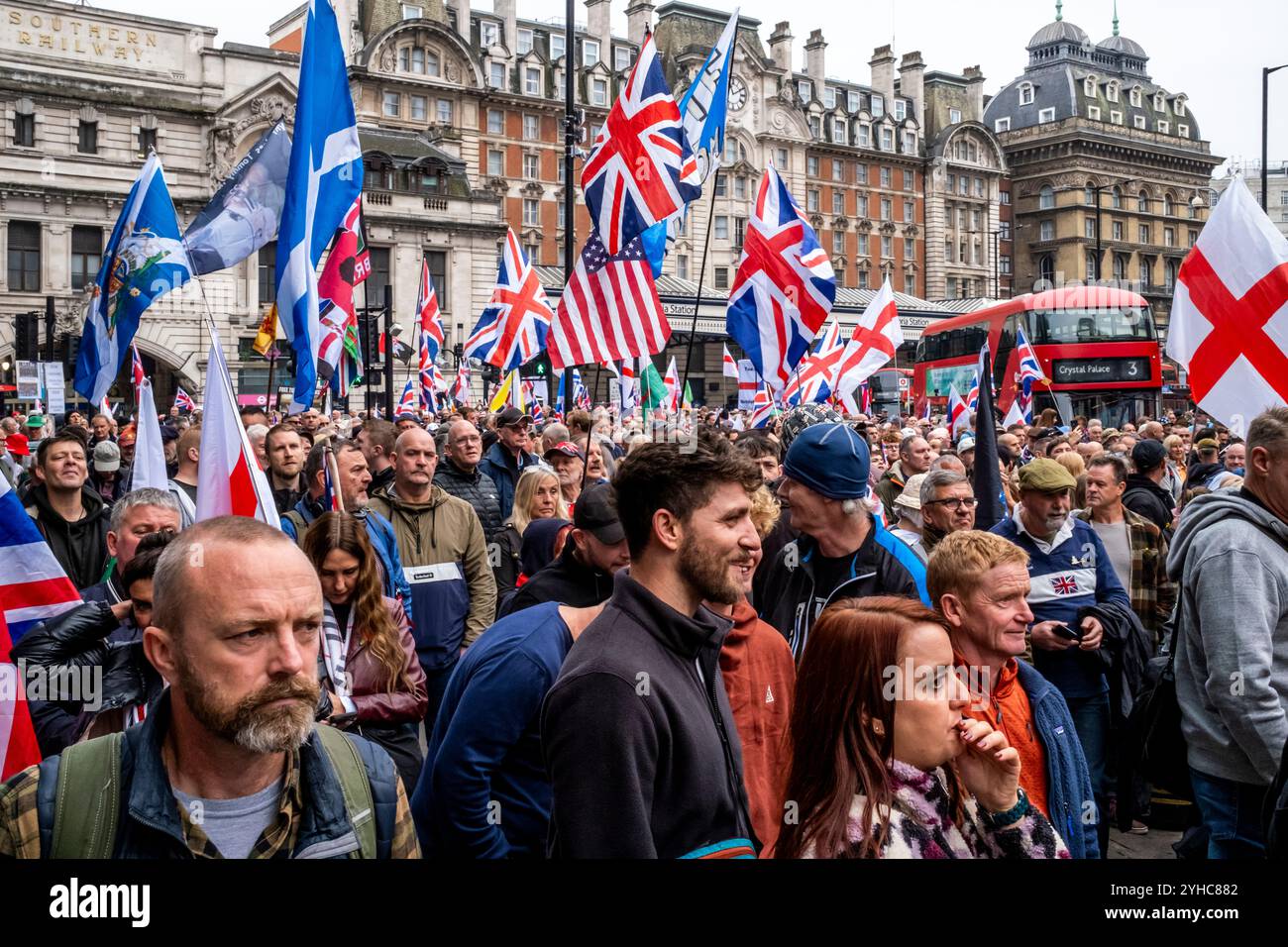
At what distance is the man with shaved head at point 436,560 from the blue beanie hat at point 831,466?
242cm

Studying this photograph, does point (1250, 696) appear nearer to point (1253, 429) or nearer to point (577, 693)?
point (1253, 429)

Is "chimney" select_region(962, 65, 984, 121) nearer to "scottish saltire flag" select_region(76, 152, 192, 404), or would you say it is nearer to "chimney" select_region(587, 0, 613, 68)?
"chimney" select_region(587, 0, 613, 68)

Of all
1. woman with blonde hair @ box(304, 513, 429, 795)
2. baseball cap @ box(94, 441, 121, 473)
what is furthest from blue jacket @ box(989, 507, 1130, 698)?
baseball cap @ box(94, 441, 121, 473)

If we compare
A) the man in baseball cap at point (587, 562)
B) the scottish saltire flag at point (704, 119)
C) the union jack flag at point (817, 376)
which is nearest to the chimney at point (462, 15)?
the union jack flag at point (817, 376)

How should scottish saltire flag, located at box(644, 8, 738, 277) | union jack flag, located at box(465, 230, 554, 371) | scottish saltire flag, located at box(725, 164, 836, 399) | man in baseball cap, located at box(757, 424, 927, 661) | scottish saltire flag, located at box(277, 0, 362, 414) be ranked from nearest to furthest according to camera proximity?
man in baseball cap, located at box(757, 424, 927, 661)
scottish saltire flag, located at box(277, 0, 362, 414)
scottish saltire flag, located at box(644, 8, 738, 277)
scottish saltire flag, located at box(725, 164, 836, 399)
union jack flag, located at box(465, 230, 554, 371)

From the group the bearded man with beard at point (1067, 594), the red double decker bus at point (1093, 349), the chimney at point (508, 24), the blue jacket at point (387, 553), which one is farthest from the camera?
the chimney at point (508, 24)

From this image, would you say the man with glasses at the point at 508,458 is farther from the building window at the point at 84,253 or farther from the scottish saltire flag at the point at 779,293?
the building window at the point at 84,253

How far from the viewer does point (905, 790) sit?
8.35 ft

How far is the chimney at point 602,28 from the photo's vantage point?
6347cm

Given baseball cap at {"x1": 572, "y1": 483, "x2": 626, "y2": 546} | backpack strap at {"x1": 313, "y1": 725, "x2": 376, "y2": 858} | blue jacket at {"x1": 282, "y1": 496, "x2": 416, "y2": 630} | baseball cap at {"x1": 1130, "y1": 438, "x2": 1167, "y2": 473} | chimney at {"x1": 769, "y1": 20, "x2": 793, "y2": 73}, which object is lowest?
backpack strap at {"x1": 313, "y1": 725, "x2": 376, "y2": 858}

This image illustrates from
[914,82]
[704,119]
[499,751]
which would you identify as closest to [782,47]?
[914,82]

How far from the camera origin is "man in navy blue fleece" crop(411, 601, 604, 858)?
3211 mm

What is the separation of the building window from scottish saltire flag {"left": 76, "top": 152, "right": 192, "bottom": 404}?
35411mm

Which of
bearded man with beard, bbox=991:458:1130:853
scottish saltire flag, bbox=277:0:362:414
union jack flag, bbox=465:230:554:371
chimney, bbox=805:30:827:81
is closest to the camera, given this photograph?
bearded man with beard, bbox=991:458:1130:853
